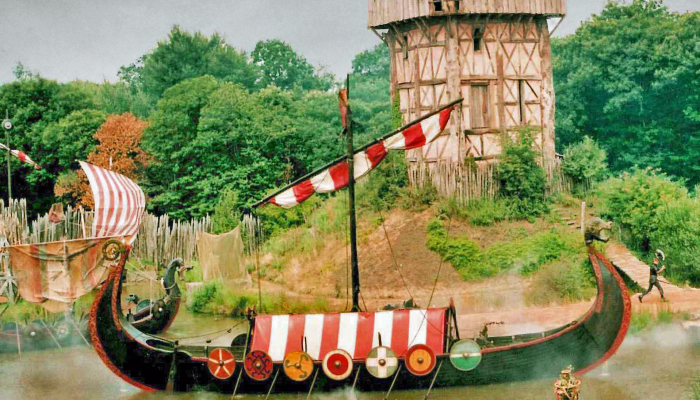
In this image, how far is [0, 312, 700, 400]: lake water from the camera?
57.7 ft

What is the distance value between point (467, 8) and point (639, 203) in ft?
27.0

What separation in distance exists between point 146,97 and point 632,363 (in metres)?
38.7

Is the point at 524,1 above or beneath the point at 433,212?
above

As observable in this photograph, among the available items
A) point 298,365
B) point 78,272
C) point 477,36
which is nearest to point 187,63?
point 477,36

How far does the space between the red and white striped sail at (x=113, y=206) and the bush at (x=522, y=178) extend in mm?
11611

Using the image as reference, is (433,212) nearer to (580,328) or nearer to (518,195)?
(518,195)

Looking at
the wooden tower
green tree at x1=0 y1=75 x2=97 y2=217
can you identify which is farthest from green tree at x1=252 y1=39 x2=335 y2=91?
the wooden tower

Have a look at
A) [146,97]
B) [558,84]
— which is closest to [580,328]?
[558,84]

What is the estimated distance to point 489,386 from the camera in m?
17.8

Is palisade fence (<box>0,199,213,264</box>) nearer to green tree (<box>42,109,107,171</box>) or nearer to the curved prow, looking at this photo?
green tree (<box>42,109,107,171</box>)

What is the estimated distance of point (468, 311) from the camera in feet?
81.2

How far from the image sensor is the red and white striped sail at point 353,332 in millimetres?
17797

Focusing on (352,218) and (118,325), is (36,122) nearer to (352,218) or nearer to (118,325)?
(118,325)

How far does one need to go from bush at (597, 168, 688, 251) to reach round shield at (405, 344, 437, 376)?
38.9 ft
